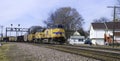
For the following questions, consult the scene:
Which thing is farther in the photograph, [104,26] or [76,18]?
[76,18]

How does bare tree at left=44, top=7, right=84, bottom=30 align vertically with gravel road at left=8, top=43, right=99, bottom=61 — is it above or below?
above

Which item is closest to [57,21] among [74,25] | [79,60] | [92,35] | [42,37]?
[74,25]

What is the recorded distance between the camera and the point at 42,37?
6612 centimetres

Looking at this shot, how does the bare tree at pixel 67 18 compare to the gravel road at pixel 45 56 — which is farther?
the bare tree at pixel 67 18

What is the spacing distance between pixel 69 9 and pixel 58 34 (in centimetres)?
7954

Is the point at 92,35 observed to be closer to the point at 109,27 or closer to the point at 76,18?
the point at 109,27

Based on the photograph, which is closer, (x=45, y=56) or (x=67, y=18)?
(x=45, y=56)

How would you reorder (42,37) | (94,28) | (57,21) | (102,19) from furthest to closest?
(102,19) < (57,21) < (94,28) < (42,37)

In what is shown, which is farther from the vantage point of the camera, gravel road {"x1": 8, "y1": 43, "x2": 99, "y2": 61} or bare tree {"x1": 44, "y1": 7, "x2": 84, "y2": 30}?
bare tree {"x1": 44, "y1": 7, "x2": 84, "y2": 30}

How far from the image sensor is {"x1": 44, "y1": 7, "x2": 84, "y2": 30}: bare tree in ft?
432

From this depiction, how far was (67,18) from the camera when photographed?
436 feet

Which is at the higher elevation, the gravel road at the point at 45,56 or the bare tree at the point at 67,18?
the bare tree at the point at 67,18

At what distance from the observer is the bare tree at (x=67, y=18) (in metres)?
132

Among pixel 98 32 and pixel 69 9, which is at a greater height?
pixel 69 9
